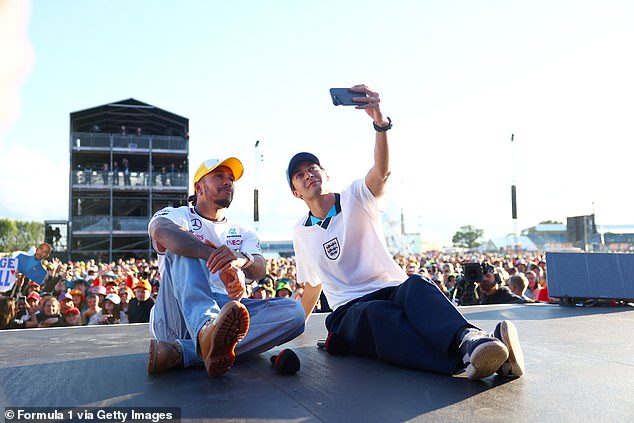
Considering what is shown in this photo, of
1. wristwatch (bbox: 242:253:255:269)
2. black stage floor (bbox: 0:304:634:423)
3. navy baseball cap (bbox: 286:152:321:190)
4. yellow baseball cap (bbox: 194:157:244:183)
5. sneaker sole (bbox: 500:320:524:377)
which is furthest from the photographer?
navy baseball cap (bbox: 286:152:321:190)

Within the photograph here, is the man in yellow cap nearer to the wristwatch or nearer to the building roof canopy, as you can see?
the wristwatch

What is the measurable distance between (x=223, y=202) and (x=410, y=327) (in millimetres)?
1128

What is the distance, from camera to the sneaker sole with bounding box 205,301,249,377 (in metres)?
1.91

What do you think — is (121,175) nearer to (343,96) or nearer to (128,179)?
(128,179)

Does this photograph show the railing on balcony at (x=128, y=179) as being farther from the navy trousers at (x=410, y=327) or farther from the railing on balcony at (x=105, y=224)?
the navy trousers at (x=410, y=327)

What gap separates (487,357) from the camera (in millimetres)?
1859

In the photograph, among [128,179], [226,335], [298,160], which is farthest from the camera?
[128,179]

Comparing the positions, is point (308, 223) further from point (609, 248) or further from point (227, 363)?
point (609, 248)

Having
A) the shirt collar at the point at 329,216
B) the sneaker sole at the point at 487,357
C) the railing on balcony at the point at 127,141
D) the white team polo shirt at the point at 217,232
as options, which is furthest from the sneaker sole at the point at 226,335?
the railing on balcony at the point at 127,141

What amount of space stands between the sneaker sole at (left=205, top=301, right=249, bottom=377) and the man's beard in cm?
92

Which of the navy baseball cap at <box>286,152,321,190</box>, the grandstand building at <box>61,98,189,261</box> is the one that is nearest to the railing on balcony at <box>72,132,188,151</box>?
the grandstand building at <box>61,98,189,261</box>

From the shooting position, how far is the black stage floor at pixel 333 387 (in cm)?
158

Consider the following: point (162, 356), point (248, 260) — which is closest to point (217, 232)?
point (248, 260)

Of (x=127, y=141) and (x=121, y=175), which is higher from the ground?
(x=127, y=141)
